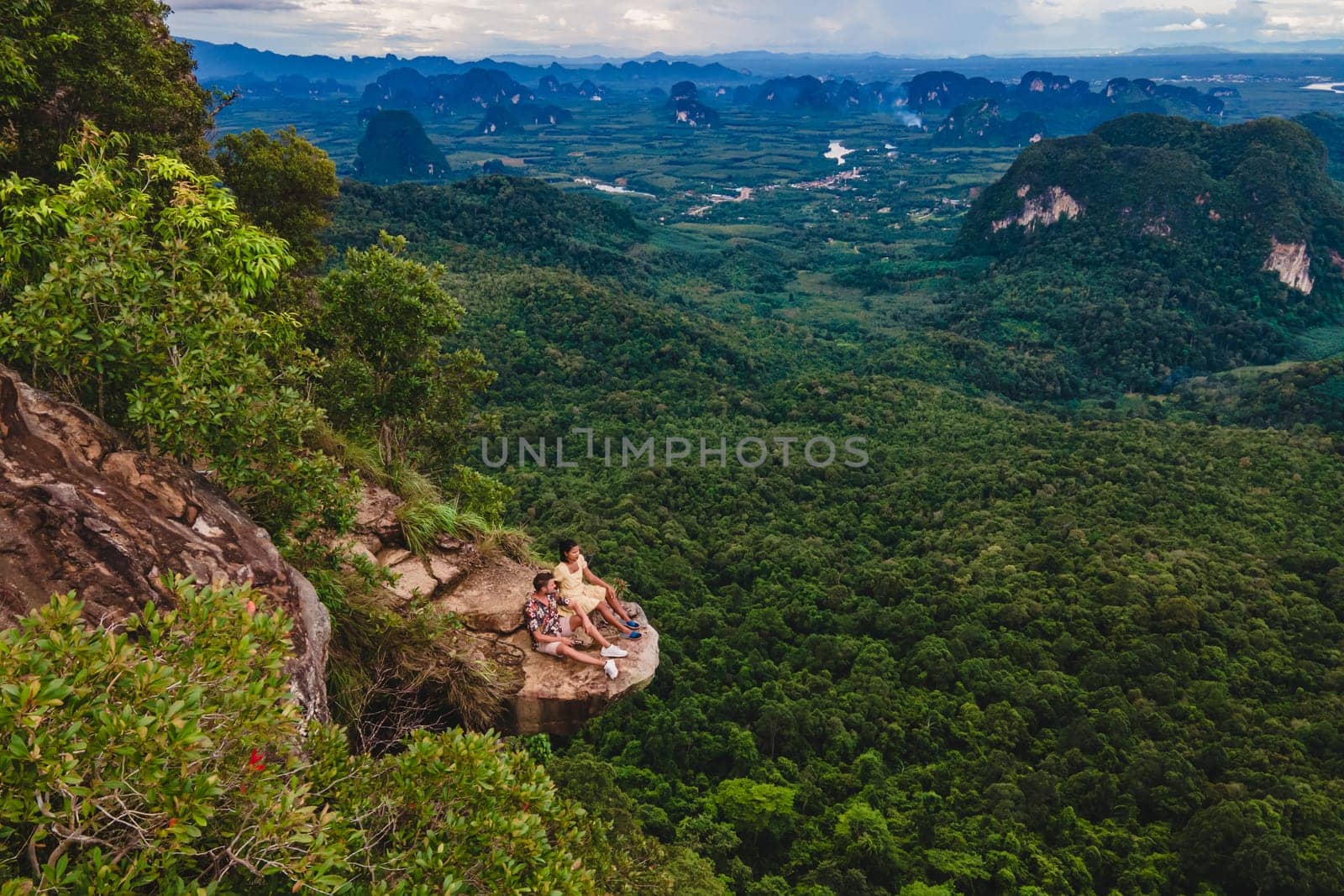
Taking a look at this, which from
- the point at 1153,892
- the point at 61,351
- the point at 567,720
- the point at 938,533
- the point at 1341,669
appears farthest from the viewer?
the point at 938,533

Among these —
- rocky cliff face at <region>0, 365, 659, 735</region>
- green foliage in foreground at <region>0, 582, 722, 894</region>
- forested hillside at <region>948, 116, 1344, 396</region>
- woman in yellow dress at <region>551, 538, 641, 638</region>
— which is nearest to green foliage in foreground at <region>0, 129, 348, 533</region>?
rocky cliff face at <region>0, 365, 659, 735</region>

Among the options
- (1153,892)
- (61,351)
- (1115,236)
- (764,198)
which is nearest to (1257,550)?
(1153,892)

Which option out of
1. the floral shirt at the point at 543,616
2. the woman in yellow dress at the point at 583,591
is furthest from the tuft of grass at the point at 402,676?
the woman in yellow dress at the point at 583,591

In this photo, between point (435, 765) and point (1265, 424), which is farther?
point (1265, 424)

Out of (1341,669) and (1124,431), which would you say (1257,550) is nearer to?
(1341,669)

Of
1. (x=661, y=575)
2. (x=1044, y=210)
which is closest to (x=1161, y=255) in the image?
(x=1044, y=210)

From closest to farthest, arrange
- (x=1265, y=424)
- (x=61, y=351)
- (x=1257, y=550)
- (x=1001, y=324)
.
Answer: (x=61, y=351) → (x=1257, y=550) → (x=1265, y=424) → (x=1001, y=324)

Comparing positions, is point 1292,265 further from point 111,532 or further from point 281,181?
point 111,532

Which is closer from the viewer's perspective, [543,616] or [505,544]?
[543,616]
